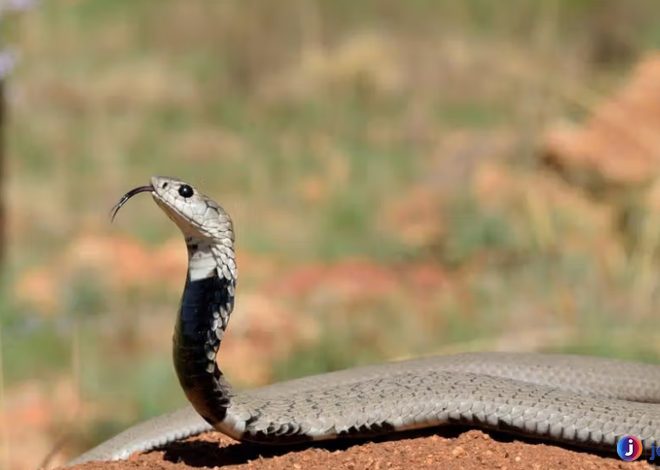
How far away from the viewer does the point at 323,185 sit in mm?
16438

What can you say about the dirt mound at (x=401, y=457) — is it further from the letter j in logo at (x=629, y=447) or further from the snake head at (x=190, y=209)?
the snake head at (x=190, y=209)

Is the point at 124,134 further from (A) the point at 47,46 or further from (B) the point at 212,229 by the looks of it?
(B) the point at 212,229

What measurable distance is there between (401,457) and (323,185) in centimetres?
1273

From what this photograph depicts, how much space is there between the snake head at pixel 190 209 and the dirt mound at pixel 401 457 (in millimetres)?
712

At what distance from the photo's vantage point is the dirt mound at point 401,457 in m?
3.71

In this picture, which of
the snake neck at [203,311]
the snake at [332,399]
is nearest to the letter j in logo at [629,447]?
the snake at [332,399]

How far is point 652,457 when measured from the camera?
3.85 m

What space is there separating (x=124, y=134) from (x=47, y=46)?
143 inches

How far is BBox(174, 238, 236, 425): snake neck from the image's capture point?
3.63 metres

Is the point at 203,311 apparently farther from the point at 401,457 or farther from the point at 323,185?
the point at 323,185

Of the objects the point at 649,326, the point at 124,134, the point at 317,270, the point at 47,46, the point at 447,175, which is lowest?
the point at 649,326

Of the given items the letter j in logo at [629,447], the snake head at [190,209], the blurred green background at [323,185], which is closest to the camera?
the snake head at [190,209]

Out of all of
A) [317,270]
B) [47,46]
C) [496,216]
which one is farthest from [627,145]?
[47,46]

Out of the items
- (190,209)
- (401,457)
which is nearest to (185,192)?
(190,209)
